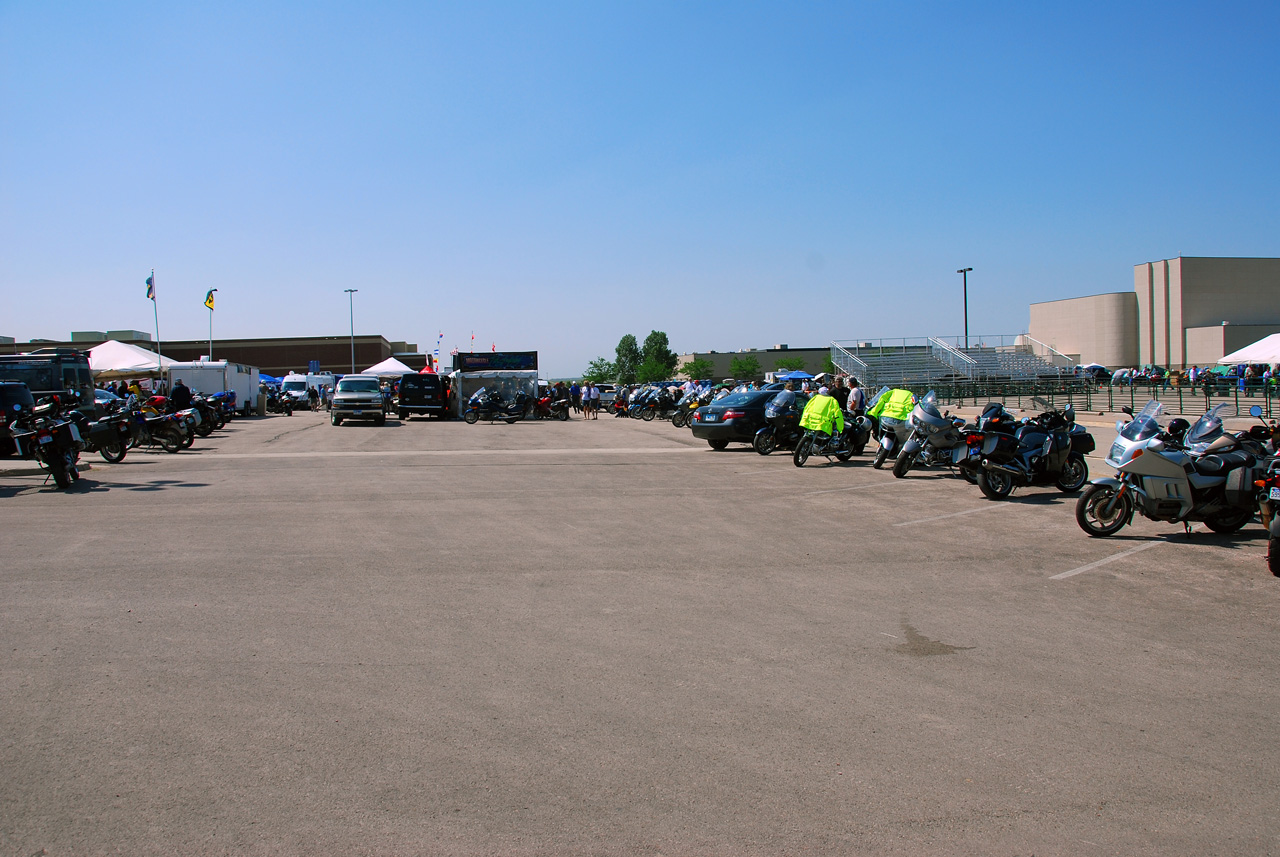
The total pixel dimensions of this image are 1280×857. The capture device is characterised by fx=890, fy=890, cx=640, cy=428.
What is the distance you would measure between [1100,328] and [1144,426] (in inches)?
2922

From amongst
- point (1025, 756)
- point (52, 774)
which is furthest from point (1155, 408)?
point (52, 774)

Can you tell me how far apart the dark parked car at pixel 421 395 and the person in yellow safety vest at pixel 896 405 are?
2367cm

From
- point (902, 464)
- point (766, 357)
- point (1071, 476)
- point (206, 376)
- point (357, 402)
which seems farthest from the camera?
point (766, 357)

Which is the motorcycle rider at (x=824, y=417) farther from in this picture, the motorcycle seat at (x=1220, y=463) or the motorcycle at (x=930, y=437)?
the motorcycle seat at (x=1220, y=463)

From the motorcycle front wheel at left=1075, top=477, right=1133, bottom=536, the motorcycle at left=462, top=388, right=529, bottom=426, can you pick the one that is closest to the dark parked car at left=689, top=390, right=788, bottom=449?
the motorcycle front wheel at left=1075, top=477, right=1133, bottom=536

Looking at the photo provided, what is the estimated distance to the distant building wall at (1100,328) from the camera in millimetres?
73938

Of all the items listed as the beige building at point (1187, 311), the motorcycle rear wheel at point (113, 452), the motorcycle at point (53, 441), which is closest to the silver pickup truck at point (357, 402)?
the motorcycle rear wheel at point (113, 452)

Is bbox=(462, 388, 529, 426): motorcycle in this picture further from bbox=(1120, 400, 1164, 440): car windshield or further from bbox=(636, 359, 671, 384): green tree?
bbox=(636, 359, 671, 384): green tree

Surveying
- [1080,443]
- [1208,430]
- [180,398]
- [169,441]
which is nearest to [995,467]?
[1080,443]

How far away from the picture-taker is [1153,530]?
383 inches

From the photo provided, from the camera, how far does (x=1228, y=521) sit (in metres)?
9.39

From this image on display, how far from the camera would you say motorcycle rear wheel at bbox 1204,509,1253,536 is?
9.34 metres

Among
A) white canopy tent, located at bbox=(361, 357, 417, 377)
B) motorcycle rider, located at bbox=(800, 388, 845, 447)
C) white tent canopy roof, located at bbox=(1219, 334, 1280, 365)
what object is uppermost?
white canopy tent, located at bbox=(361, 357, 417, 377)

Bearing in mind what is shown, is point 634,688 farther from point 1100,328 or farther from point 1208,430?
point 1100,328
